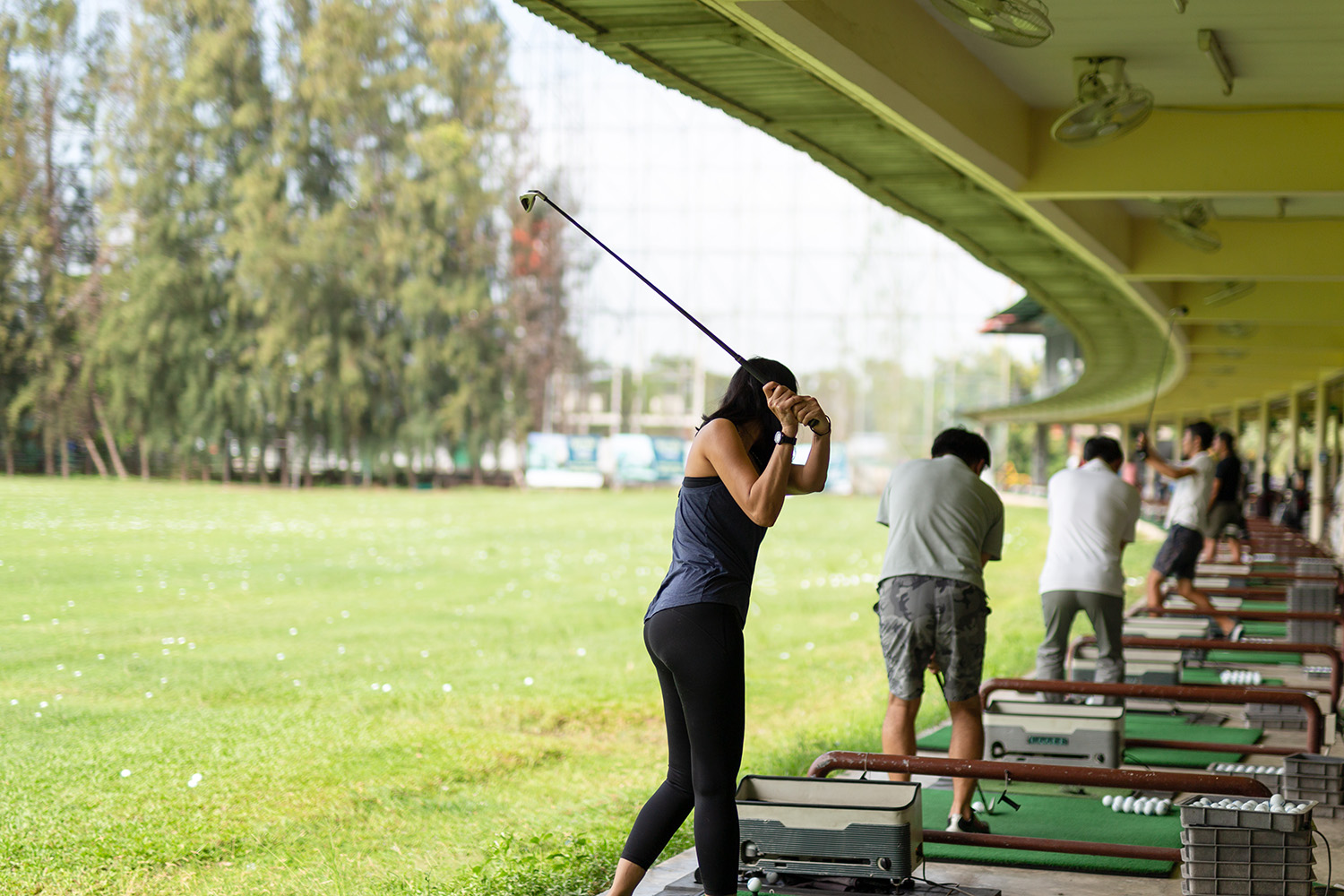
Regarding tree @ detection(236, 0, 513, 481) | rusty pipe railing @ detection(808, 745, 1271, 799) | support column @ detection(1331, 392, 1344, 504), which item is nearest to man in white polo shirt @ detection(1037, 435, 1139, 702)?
rusty pipe railing @ detection(808, 745, 1271, 799)

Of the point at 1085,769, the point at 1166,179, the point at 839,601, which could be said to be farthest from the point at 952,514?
the point at 839,601

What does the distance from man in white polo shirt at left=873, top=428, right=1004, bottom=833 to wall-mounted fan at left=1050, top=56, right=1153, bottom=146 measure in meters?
1.36

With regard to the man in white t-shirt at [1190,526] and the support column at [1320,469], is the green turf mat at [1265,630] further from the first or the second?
the support column at [1320,469]

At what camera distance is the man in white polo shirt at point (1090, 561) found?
22.4ft

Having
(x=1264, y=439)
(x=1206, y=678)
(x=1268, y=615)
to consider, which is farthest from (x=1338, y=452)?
(x=1206, y=678)

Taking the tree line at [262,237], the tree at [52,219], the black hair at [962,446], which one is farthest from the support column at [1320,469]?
the tree at [52,219]

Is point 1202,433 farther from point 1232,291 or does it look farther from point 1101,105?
point 1101,105

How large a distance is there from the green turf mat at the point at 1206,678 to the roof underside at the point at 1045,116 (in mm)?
2520

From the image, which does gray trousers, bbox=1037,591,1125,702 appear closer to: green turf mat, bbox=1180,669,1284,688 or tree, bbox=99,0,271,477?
green turf mat, bbox=1180,669,1284,688

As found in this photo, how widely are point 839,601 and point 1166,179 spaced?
1343cm

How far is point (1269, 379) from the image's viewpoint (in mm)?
18656

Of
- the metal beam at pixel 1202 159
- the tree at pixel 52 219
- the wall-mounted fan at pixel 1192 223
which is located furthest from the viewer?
the tree at pixel 52 219

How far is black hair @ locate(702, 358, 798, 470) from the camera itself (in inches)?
141

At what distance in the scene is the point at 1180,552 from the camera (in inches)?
403
